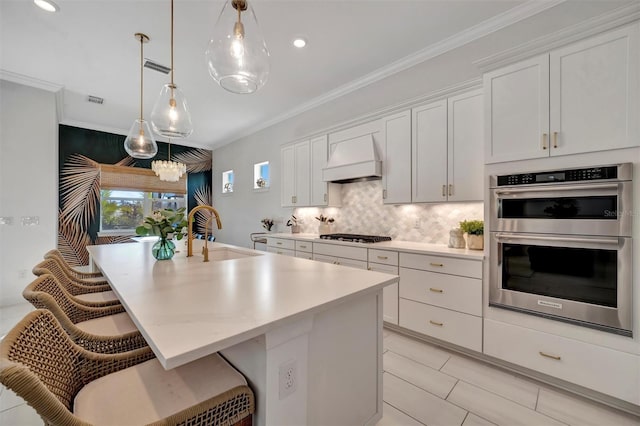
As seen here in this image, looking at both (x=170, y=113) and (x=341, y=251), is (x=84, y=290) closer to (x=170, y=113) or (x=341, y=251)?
(x=170, y=113)

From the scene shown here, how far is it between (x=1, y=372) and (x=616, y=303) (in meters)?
2.79

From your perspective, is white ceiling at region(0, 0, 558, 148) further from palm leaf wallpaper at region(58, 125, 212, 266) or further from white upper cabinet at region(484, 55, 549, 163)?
palm leaf wallpaper at region(58, 125, 212, 266)

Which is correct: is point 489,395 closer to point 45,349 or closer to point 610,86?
point 610,86

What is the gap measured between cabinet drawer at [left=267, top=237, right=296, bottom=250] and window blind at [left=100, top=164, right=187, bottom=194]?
3.55m

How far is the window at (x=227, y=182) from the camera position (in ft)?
21.3

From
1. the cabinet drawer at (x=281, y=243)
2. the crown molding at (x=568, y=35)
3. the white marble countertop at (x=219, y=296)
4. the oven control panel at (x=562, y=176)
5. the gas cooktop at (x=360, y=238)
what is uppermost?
the crown molding at (x=568, y=35)

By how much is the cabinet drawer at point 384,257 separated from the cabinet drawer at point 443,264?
8 centimetres

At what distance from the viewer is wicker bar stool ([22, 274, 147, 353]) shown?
115 cm

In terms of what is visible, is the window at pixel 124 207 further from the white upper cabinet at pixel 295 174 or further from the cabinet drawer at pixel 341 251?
the cabinet drawer at pixel 341 251

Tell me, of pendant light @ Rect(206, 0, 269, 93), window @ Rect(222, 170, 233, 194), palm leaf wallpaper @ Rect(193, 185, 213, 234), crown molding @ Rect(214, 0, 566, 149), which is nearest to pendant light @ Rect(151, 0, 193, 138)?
pendant light @ Rect(206, 0, 269, 93)

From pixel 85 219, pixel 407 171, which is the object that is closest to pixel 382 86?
pixel 407 171

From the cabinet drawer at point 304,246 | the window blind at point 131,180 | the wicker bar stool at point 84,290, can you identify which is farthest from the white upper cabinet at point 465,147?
the window blind at point 131,180

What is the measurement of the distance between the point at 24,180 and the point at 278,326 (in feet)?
16.1

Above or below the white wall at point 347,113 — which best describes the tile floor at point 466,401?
below
